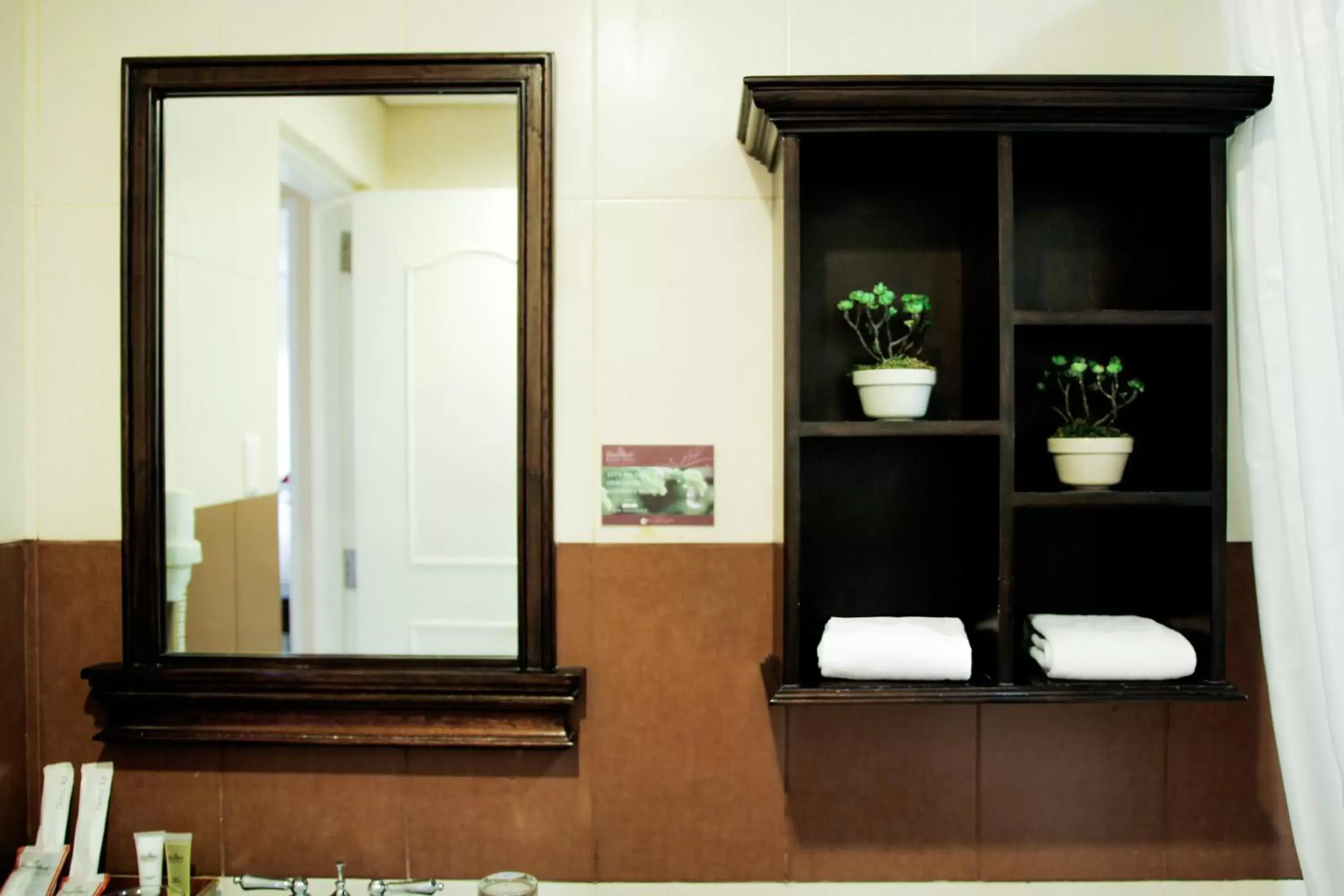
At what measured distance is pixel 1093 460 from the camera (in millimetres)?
1184

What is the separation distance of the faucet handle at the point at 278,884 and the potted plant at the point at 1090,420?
114cm

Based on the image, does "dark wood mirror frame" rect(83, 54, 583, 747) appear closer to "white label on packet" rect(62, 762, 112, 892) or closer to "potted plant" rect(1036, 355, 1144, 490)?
"white label on packet" rect(62, 762, 112, 892)

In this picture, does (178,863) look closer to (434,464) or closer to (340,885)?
(340,885)

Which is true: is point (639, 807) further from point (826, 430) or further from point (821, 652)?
point (826, 430)

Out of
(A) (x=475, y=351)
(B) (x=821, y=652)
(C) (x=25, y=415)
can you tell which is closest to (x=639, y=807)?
(B) (x=821, y=652)

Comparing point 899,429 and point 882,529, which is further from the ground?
point 899,429

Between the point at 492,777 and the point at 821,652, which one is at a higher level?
the point at 821,652

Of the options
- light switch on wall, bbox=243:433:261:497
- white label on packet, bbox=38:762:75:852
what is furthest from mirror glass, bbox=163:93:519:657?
white label on packet, bbox=38:762:75:852

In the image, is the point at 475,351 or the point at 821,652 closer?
the point at 821,652

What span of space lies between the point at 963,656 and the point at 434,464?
2.45 ft

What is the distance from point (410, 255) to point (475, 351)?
0.53ft

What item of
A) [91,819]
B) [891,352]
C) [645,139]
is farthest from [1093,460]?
[91,819]

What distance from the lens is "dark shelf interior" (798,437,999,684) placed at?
131 cm

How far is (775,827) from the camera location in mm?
1324
